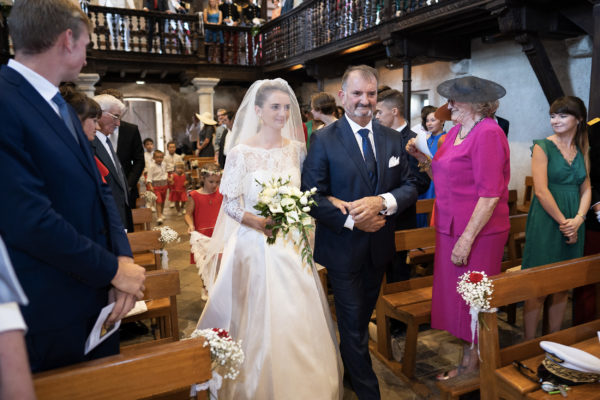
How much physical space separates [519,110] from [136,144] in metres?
6.39

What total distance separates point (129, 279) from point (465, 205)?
1928mm

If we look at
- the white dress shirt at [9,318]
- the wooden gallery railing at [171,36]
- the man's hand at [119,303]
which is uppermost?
the wooden gallery railing at [171,36]

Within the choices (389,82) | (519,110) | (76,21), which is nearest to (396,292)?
(76,21)

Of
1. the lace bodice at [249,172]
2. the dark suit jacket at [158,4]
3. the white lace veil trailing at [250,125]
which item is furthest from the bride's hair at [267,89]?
the dark suit jacket at [158,4]

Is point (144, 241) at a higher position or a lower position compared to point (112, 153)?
lower

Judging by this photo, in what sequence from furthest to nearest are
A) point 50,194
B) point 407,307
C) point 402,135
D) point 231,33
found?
point 231,33 < point 402,135 < point 407,307 < point 50,194

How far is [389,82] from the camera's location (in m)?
11.0

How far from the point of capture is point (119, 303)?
5.04 feet

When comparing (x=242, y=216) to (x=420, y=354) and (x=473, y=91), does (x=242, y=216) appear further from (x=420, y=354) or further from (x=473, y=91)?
(x=420, y=354)

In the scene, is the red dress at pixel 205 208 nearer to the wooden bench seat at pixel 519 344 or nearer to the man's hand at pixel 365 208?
the man's hand at pixel 365 208

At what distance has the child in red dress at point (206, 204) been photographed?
4.41 m

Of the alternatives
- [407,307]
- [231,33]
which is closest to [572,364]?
[407,307]

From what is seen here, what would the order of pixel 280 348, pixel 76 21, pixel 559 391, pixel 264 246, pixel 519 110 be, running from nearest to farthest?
pixel 76 21
pixel 559 391
pixel 280 348
pixel 264 246
pixel 519 110

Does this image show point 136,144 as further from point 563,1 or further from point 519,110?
point 519,110
